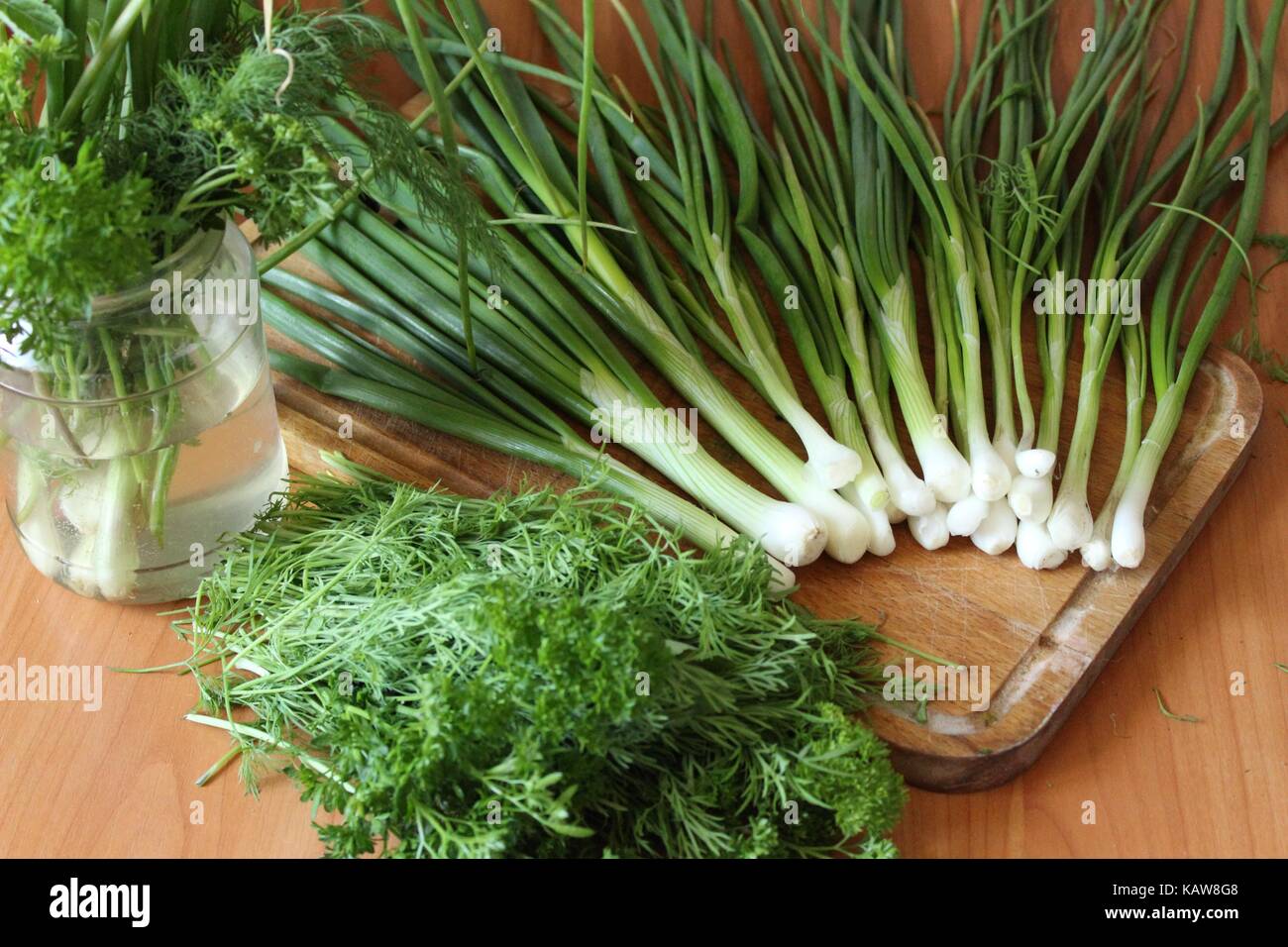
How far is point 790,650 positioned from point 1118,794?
0.34m

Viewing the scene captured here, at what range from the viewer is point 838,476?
129cm

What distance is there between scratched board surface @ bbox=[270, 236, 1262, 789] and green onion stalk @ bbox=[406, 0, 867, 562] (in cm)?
4

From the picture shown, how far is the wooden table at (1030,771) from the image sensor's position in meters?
1.12

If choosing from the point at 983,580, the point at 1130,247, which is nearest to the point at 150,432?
the point at 983,580

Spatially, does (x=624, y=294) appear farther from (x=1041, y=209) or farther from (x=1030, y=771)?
(x=1030, y=771)

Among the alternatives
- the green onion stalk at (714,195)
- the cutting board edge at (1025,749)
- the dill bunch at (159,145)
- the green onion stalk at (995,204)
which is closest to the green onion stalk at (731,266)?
the green onion stalk at (714,195)

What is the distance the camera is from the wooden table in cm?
112

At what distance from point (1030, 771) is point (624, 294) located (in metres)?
0.62

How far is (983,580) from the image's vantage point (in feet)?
4.20

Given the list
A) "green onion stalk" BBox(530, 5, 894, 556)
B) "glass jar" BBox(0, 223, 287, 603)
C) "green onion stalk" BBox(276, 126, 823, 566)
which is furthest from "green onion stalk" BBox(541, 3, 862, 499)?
"glass jar" BBox(0, 223, 287, 603)

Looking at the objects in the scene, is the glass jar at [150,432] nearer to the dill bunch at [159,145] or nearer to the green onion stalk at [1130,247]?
the dill bunch at [159,145]

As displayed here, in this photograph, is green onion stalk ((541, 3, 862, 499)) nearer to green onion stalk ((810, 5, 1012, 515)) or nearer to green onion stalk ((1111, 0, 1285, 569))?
green onion stalk ((810, 5, 1012, 515))
